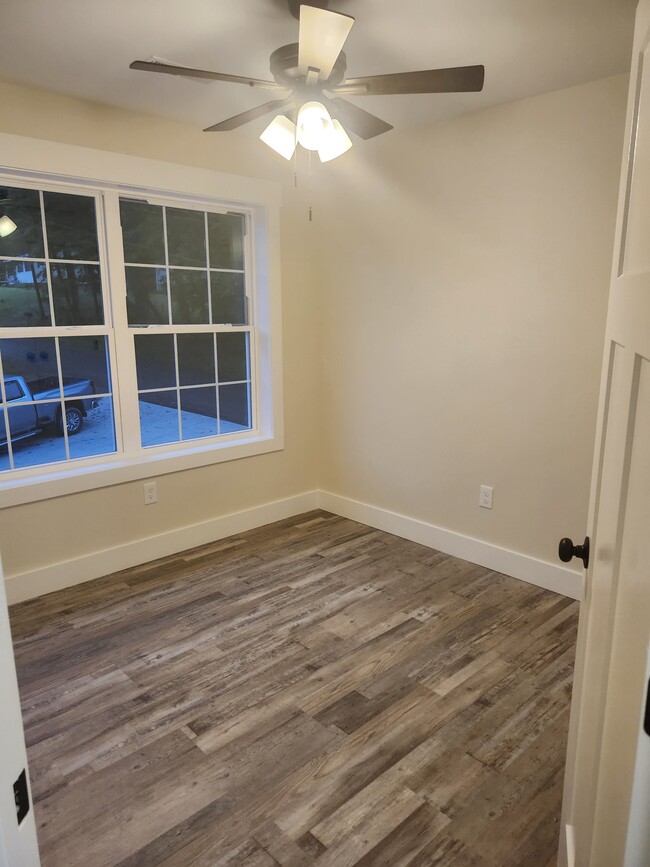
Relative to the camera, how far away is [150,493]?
3443 millimetres

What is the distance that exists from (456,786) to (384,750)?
0.26m

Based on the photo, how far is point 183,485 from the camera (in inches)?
141

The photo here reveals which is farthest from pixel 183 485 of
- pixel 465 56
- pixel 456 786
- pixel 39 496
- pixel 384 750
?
pixel 465 56

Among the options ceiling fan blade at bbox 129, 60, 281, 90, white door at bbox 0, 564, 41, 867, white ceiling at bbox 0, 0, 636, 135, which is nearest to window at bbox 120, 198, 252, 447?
white ceiling at bbox 0, 0, 636, 135

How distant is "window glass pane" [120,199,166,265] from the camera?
324 centimetres

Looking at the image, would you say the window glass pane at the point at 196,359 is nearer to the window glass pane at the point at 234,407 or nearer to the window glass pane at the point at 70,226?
the window glass pane at the point at 234,407

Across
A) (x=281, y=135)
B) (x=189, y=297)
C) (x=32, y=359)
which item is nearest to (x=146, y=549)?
(x=32, y=359)

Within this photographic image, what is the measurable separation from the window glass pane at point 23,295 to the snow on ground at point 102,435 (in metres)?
0.57

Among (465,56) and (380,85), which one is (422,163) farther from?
(380,85)

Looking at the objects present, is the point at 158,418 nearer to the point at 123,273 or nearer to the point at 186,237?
the point at 123,273

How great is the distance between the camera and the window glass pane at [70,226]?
2.97 m

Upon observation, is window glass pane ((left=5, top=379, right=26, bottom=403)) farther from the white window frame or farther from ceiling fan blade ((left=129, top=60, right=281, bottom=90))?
ceiling fan blade ((left=129, top=60, right=281, bottom=90))

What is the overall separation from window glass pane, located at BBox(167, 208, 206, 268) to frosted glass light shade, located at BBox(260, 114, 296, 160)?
118cm

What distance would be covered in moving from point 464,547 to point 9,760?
3078 mm
